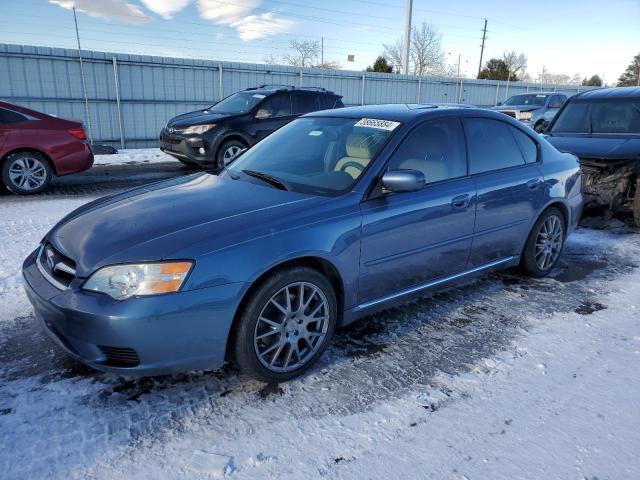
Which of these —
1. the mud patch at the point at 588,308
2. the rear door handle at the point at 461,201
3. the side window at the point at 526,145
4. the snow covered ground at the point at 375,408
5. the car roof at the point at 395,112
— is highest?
the car roof at the point at 395,112

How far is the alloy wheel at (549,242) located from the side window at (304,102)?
6974mm

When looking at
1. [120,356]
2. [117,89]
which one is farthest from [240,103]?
[120,356]

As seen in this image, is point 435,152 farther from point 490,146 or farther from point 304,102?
point 304,102

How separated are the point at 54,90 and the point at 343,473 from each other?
14.6 m

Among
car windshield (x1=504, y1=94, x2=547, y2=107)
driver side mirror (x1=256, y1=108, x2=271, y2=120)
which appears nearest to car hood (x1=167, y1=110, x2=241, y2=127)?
driver side mirror (x1=256, y1=108, x2=271, y2=120)

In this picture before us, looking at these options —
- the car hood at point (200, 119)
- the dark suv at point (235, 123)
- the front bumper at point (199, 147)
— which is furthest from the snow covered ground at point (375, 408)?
the car hood at point (200, 119)

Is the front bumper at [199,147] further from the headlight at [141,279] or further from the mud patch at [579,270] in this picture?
the headlight at [141,279]

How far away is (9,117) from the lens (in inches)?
295

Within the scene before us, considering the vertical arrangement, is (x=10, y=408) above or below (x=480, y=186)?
below

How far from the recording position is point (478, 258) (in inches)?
156

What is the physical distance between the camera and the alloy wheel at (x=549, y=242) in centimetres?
457

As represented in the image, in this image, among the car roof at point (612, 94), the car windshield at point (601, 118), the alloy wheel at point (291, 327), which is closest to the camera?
the alloy wheel at point (291, 327)

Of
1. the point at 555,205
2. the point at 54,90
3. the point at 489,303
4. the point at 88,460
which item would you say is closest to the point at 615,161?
the point at 555,205

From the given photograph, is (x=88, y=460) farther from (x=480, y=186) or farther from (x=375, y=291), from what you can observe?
(x=480, y=186)
